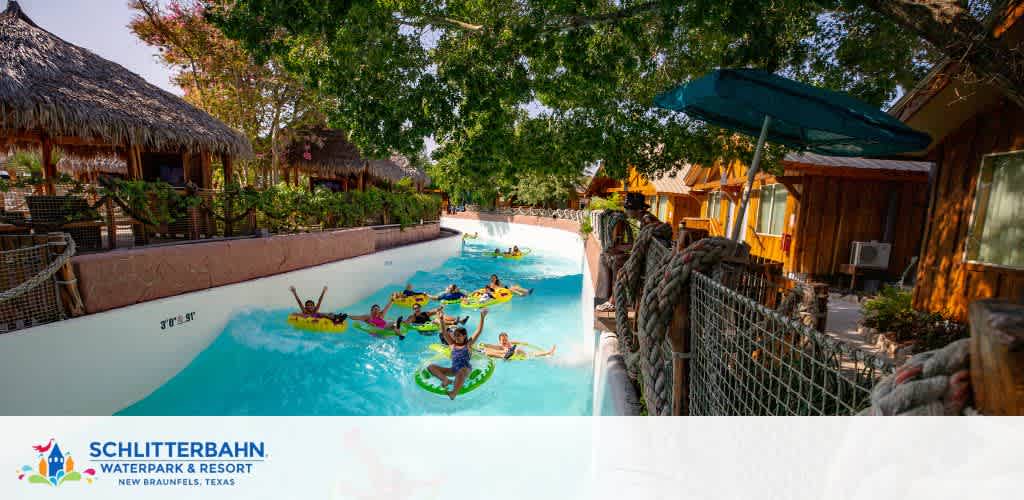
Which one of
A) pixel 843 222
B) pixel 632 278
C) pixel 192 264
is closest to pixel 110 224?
pixel 192 264

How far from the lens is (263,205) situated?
1100 cm

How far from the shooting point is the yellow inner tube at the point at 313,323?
32.8 feet

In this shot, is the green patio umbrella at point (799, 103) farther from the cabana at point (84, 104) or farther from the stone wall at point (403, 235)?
the stone wall at point (403, 235)

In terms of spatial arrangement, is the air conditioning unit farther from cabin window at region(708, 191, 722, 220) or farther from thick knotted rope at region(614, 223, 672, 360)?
thick knotted rope at region(614, 223, 672, 360)

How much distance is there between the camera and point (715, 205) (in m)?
17.3

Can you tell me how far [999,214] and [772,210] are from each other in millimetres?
6334

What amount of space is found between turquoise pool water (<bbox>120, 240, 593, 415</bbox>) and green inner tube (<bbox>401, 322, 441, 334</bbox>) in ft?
1.20

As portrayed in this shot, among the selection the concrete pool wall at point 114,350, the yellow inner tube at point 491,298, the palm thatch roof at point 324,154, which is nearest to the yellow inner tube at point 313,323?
the concrete pool wall at point 114,350

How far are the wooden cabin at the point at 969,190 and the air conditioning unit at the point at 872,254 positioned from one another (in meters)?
2.76

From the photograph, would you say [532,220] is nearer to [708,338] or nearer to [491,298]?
[491,298]

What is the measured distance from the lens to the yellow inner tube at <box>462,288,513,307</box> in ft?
44.6

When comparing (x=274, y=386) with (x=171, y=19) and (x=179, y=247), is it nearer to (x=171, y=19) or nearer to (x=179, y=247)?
(x=179, y=247)
